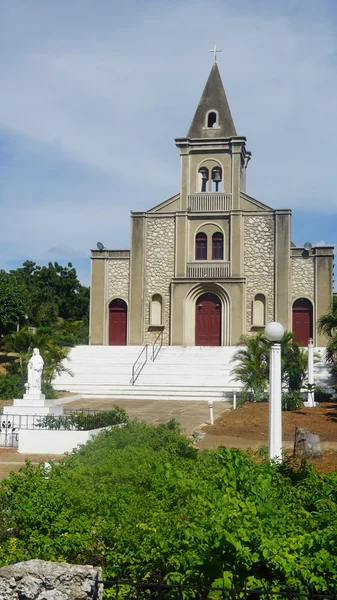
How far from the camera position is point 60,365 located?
28500mm

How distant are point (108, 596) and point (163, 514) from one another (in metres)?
1.03

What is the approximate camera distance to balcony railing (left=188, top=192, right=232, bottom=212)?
36.1 meters

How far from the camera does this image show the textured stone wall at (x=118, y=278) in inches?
1446

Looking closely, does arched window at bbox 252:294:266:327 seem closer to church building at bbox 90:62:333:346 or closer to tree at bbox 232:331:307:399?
church building at bbox 90:62:333:346

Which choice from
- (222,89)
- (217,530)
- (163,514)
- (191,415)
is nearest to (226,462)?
(163,514)

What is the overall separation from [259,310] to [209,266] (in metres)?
3.55

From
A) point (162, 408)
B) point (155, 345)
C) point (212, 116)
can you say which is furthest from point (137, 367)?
point (212, 116)

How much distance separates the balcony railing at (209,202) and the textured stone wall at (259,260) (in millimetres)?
2021

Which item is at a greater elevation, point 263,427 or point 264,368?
point 264,368

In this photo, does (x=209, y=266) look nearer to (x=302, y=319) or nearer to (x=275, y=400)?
(x=302, y=319)

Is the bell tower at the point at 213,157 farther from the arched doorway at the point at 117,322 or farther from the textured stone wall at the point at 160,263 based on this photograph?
the arched doorway at the point at 117,322

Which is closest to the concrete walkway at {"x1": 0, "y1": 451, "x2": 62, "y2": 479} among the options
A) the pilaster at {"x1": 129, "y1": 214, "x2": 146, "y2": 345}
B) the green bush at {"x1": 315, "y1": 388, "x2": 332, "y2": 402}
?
the green bush at {"x1": 315, "y1": 388, "x2": 332, "y2": 402}

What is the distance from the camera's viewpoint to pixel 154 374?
29.4m

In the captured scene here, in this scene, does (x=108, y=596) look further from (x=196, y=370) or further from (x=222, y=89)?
(x=222, y=89)
